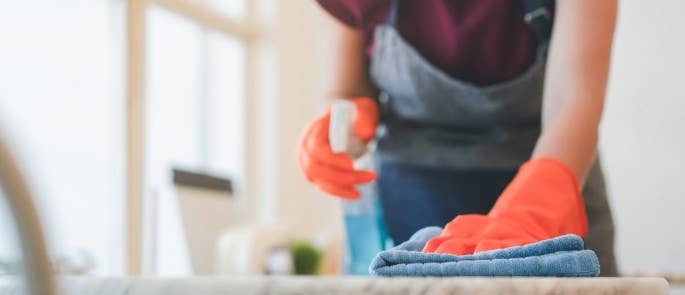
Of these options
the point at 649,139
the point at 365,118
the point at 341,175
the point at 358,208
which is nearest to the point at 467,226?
the point at 341,175

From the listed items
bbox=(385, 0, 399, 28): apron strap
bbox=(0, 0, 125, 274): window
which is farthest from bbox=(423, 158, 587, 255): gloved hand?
bbox=(0, 0, 125, 274): window

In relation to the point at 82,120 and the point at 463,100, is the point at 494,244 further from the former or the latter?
the point at 82,120

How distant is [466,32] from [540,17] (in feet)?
0.38

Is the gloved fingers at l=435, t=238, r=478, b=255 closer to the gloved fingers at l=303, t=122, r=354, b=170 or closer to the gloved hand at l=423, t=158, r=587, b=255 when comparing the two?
the gloved hand at l=423, t=158, r=587, b=255

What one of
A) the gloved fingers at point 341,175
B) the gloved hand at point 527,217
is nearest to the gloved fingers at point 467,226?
the gloved hand at point 527,217

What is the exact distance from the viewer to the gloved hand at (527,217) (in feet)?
1.90

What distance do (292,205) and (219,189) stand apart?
0.54 metres

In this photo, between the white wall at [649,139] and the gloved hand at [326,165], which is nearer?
the gloved hand at [326,165]

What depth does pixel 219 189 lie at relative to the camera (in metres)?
2.08

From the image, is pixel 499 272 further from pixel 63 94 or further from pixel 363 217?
pixel 63 94

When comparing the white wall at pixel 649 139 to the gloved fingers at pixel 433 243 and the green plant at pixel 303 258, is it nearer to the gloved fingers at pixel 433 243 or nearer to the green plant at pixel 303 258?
the gloved fingers at pixel 433 243

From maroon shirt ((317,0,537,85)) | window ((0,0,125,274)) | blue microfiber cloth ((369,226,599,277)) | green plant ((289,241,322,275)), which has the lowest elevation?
green plant ((289,241,322,275))

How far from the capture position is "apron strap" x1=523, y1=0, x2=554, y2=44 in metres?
0.84

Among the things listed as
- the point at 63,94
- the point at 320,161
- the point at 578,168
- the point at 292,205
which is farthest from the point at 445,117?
the point at 292,205
